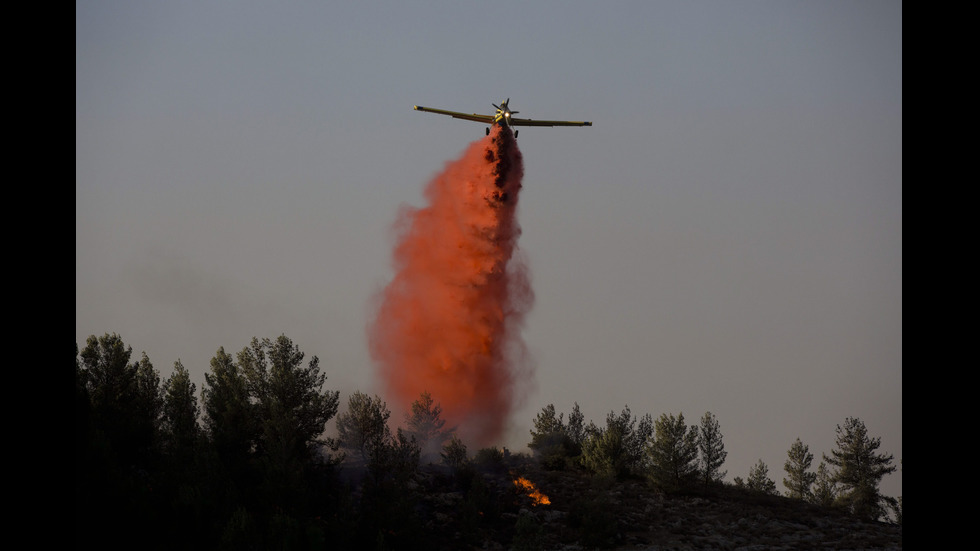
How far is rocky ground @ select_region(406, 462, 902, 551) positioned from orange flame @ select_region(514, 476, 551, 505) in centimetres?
42

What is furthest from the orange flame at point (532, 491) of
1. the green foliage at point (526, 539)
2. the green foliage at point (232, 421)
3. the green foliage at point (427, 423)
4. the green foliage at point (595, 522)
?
the green foliage at point (232, 421)

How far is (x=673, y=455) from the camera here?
270 ft

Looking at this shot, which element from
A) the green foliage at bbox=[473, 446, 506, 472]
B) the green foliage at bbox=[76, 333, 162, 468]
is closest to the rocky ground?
the green foliage at bbox=[473, 446, 506, 472]

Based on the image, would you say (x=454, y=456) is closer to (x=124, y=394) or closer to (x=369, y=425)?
(x=369, y=425)

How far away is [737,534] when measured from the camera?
73.4m

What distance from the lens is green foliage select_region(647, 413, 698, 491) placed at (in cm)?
8181

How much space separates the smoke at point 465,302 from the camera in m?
99.5

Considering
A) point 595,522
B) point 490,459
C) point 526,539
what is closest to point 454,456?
point 490,459

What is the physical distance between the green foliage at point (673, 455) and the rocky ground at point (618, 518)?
54.6 inches

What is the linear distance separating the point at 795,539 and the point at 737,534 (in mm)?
4252

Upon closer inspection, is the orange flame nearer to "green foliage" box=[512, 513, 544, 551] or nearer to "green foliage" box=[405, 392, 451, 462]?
"green foliage" box=[405, 392, 451, 462]
